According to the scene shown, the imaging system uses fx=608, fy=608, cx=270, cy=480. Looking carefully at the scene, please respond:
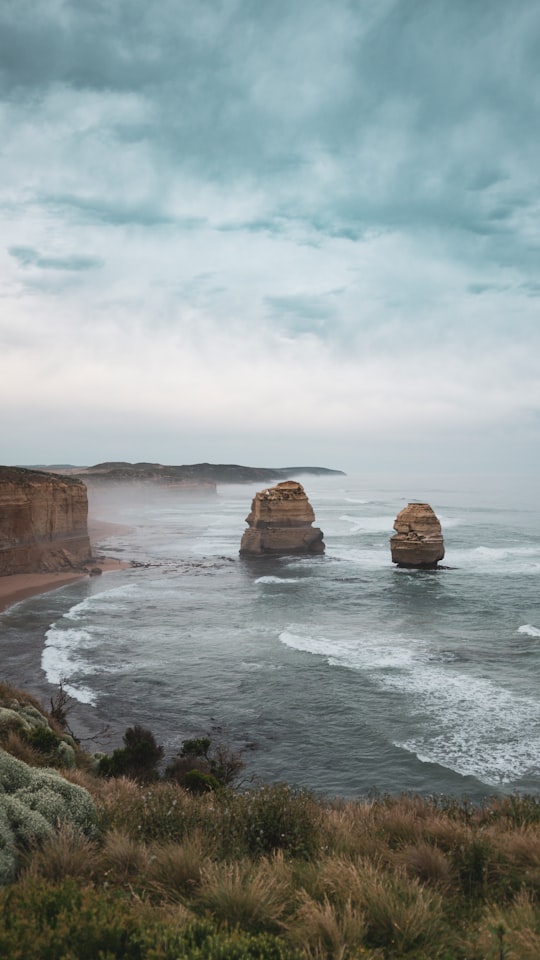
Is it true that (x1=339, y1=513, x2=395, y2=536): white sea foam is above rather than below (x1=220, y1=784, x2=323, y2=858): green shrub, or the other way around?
below

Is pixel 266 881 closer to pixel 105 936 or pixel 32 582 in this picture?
pixel 105 936

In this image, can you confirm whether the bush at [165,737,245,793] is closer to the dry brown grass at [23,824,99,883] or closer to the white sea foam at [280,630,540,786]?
the white sea foam at [280,630,540,786]

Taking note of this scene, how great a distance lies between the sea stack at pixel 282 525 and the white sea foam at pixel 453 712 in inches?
931

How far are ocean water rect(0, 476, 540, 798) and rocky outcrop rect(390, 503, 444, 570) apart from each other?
1.41 meters

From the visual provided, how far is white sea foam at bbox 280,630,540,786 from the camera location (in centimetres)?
1594

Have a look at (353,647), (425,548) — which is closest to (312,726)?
(353,647)

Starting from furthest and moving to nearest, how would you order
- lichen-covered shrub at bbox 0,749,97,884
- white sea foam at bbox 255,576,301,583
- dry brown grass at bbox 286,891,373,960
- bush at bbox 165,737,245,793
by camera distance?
white sea foam at bbox 255,576,301,583 → bush at bbox 165,737,245,793 → lichen-covered shrub at bbox 0,749,97,884 → dry brown grass at bbox 286,891,373,960

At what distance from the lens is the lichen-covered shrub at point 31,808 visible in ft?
21.4

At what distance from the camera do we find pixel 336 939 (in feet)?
16.4

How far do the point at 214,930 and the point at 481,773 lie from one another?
12374 mm

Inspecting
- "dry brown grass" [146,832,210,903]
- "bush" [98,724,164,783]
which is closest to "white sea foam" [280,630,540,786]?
"bush" [98,724,164,783]

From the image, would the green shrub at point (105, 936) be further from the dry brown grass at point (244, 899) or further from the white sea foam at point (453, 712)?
the white sea foam at point (453, 712)

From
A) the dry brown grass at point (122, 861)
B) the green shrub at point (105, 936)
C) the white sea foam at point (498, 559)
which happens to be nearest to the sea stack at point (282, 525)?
the white sea foam at point (498, 559)

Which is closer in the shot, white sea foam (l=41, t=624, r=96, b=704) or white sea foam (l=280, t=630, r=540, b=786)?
white sea foam (l=280, t=630, r=540, b=786)
